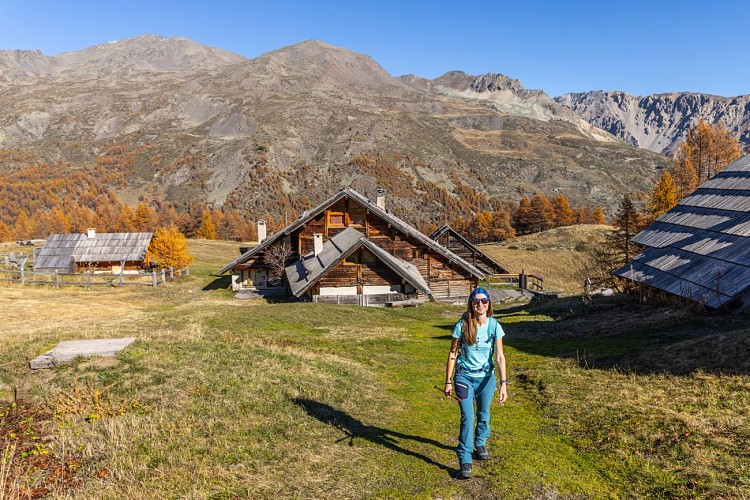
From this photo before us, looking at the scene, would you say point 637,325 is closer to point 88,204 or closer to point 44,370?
point 44,370

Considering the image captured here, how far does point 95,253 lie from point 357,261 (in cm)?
3775

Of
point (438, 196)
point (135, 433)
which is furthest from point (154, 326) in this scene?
point (438, 196)

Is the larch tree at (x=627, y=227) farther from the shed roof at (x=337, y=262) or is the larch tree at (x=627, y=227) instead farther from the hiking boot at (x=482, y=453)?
the hiking boot at (x=482, y=453)

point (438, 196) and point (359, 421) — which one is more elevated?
point (438, 196)

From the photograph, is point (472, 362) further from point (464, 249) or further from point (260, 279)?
point (464, 249)

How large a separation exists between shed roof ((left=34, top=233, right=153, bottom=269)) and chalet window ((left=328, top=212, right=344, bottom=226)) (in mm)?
26622

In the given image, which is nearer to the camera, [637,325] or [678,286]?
[637,325]

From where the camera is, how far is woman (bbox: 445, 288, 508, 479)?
680 cm

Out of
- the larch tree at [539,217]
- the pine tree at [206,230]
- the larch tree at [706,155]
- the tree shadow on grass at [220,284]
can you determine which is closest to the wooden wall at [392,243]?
the tree shadow on grass at [220,284]

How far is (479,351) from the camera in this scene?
22.7 ft

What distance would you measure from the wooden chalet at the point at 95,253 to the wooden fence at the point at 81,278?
23.3 feet

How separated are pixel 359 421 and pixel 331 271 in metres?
24.0

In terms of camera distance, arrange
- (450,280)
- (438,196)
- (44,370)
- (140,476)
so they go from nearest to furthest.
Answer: (140,476) → (44,370) → (450,280) → (438,196)

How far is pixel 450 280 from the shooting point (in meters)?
38.0
